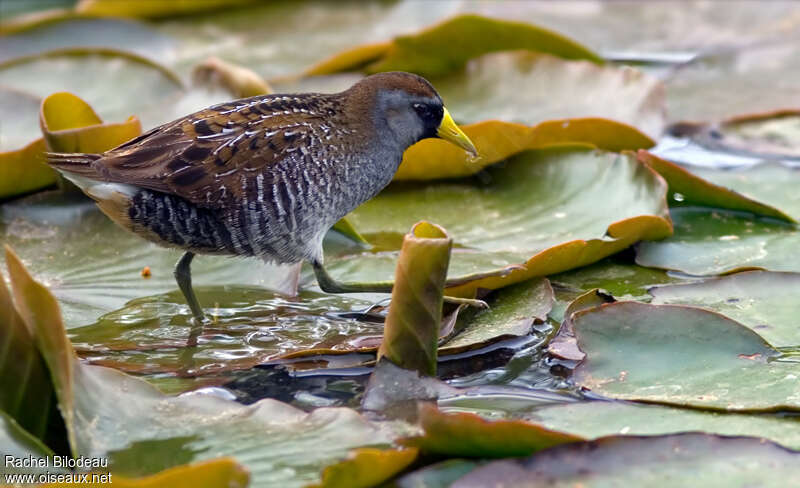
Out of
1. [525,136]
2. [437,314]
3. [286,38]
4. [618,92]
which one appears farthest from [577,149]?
[286,38]

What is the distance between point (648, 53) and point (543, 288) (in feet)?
9.82

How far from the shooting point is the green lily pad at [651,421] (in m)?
2.93

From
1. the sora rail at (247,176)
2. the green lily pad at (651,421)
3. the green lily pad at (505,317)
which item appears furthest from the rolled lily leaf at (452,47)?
the green lily pad at (651,421)

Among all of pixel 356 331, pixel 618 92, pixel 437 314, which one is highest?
pixel 618 92

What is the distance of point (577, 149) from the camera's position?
186 inches

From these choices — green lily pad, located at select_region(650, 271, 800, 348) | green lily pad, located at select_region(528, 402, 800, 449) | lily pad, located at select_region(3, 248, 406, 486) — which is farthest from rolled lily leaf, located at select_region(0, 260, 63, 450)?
green lily pad, located at select_region(650, 271, 800, 348)

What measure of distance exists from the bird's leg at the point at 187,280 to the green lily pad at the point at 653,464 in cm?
166

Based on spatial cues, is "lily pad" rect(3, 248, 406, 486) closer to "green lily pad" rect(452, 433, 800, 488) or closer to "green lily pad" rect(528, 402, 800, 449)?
"green lily pad" rect(452, 433, 800, 488)

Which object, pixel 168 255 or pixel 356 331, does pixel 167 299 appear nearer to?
pixel 168 255

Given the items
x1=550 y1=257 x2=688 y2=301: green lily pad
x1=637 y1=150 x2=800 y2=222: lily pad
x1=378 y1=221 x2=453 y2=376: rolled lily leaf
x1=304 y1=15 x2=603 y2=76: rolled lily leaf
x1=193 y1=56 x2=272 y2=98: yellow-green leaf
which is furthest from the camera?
x1=304 y1=15 x2=603 y2=76: rolled lily leaf

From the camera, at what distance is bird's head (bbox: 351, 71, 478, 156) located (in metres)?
4.18

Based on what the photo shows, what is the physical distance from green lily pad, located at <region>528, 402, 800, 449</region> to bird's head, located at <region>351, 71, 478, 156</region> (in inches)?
58.2

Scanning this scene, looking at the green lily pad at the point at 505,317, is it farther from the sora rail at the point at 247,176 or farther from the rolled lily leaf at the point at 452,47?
the rolled lily leaf at the point at 452,47

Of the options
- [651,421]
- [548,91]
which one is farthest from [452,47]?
[651,421]
